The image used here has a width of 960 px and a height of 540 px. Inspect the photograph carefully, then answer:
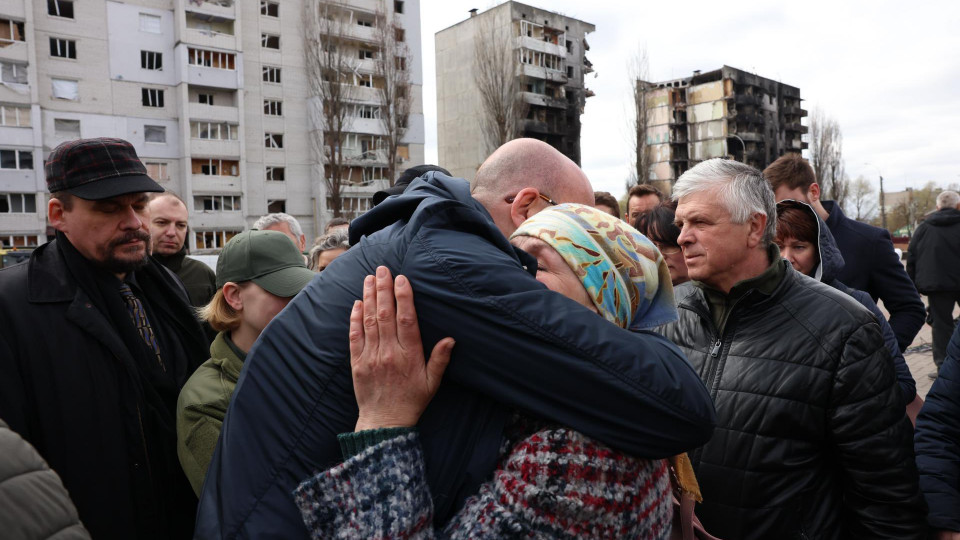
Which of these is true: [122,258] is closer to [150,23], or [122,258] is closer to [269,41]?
[150,23]

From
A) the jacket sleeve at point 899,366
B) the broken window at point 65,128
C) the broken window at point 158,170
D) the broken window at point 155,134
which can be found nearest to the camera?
the jacket sleeve at point 899,366

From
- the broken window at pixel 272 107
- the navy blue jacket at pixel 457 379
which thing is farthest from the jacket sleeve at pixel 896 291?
the broken window at pixel 272 107

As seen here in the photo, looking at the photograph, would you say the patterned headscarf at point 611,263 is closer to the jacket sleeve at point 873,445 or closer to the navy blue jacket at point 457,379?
the navy blue jacket at point 457,379

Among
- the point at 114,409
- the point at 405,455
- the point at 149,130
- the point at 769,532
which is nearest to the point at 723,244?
the point at 769,532

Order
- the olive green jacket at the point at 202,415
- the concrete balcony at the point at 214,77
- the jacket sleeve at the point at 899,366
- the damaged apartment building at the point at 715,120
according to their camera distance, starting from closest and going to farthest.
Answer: the olive green jacket at the point at 202,415
the jacket sleeve at the point at 899,366
the concrete balcony at the point at 214,77
the damaged apartment building at the point at 715,120

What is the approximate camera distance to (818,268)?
354 cm

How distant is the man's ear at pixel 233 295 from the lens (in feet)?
9.18

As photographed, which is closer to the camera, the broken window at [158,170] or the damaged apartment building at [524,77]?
the broken window at [158,170]

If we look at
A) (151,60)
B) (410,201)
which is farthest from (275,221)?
(151,60)

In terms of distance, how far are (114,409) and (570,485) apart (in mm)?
2098

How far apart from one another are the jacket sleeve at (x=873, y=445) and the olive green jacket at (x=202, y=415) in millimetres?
2257

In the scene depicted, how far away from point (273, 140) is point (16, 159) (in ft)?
47.0

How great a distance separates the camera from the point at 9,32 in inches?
1348

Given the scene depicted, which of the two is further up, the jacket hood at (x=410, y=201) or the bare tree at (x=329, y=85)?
the bare tree at (x=329, y=85)
